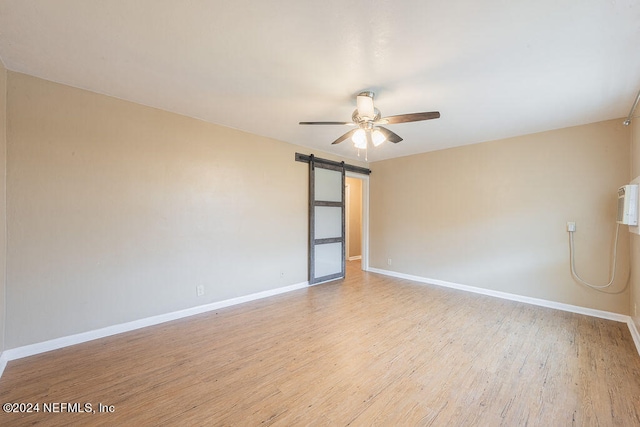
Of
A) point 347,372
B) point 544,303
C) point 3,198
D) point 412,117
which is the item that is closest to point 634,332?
point 544,303

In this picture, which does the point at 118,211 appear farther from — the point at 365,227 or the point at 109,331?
the point at 365,227

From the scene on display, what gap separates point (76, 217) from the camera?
2465 millimetres

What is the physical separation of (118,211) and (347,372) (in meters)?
2.83

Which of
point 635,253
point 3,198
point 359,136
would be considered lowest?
point 635,253

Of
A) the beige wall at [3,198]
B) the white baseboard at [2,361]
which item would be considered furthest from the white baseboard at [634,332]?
the beige wall at [3,198]

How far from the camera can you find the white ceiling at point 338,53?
1527 millimetres

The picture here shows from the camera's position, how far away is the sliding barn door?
15.0 ft

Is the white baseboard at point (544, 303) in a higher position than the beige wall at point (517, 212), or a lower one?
lower

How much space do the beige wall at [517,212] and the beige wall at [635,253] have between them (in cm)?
17

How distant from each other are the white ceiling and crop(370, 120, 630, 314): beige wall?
708mm

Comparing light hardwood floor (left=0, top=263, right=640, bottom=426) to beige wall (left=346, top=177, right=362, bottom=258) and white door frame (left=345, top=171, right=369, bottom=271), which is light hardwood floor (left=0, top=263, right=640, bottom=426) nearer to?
white door frame (left=345, top=171, right=369, bottom=271)

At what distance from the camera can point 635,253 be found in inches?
108

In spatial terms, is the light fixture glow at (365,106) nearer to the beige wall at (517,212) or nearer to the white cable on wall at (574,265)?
the beige wall at (517,212)

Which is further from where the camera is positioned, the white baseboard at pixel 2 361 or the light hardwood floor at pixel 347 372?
the white baseboard at pixel 2 361
